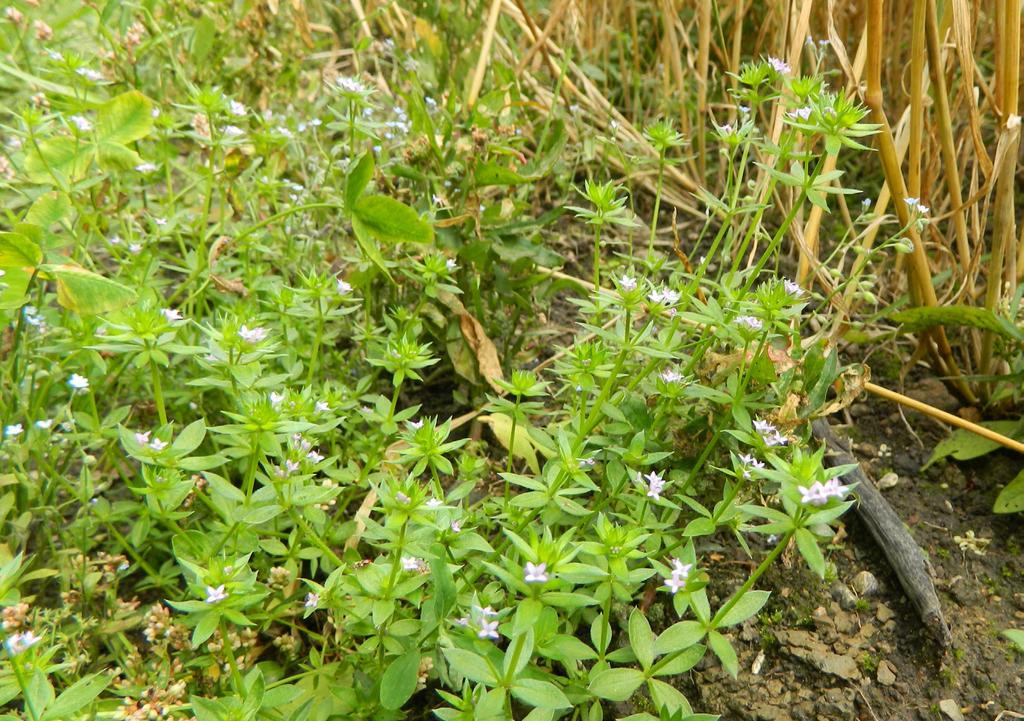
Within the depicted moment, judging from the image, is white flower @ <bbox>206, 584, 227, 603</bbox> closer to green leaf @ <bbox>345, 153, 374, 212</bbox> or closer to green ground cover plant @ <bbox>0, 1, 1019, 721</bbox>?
green ground cover plant @ <bbox>0, 1, 1019, 721</bbox>

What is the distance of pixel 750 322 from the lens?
149cm

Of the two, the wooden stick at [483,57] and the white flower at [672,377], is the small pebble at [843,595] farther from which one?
the wooden stick at [483,57]

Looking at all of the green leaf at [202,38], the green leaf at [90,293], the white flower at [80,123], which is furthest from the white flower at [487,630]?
the green leaf at [202,38]

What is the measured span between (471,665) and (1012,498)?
Answer: 4.01 feet

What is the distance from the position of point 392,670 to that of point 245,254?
1.00 metres

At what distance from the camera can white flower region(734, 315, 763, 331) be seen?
4.88ft

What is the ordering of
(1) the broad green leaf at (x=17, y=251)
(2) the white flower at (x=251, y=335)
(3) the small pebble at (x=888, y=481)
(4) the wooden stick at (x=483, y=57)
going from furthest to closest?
(4) the wooden stick at (x=483, y=57)
(3) the small pebble at (x=888, y=481)
(1) the broad green leaf at (x=17, y=251)
(2) the white flower at (x=251, y=335)

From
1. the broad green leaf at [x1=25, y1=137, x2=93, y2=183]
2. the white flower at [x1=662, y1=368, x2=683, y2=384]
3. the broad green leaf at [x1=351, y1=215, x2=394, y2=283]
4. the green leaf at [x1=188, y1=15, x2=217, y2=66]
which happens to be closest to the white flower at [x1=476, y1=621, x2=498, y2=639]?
the white flower at [x1=662, y1=368, x2=683, y2=384]

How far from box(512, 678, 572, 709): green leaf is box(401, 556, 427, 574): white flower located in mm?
252

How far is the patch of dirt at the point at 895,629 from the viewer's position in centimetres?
155

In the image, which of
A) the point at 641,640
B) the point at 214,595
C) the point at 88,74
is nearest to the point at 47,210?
the point at 88,74

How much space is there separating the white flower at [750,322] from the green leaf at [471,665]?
677 millimetres

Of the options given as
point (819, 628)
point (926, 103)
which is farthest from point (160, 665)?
point (926, 103)

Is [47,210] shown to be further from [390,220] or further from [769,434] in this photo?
[769,434]
